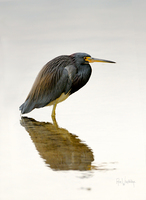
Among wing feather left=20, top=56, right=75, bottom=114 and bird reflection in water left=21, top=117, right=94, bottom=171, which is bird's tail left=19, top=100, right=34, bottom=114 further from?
bird reflection in water left=21, top=117, right=94, bottom=171

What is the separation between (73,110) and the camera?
8.56 ft

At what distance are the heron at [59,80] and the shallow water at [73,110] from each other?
9 centimetres

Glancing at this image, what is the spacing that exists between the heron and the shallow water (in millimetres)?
89

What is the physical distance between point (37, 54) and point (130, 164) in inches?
50.8

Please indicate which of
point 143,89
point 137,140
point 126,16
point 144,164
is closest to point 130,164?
point 144,164

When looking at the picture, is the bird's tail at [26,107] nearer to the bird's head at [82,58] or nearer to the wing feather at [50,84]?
the wing feather at [50,84]

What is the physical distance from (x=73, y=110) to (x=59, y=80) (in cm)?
26

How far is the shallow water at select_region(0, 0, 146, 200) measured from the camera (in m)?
1.87
